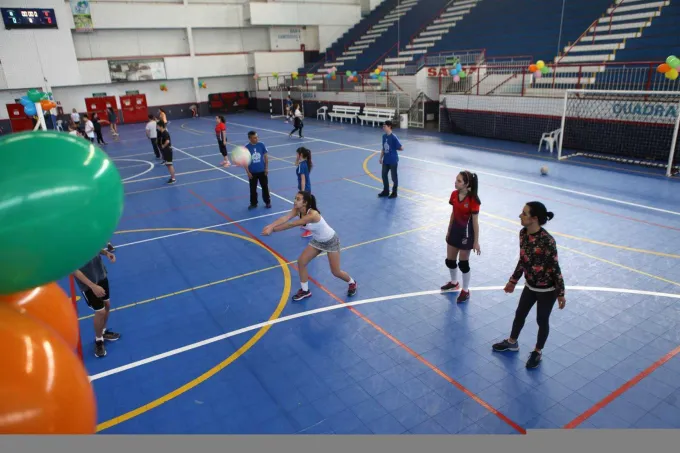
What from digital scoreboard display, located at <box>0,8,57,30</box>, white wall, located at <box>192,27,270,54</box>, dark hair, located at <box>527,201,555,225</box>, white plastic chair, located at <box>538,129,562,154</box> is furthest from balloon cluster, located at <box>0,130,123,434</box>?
white wall, located at <box>192,27,270,54</box>

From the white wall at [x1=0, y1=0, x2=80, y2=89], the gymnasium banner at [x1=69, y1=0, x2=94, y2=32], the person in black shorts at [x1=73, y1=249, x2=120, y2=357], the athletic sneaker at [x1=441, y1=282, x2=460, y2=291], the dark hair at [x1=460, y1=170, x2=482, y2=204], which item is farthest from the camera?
the gymnasium banner at [x1=69, y1=0, x2=94, y2=32]

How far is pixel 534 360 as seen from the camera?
18.0 ft

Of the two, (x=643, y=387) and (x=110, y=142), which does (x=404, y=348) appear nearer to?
(x=643, y=387)

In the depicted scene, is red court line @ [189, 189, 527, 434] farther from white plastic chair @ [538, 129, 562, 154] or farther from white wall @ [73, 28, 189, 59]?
white wall @ [73, 28, 189, 59]

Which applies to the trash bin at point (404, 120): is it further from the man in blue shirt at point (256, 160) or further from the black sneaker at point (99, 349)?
the black sneaker at point (99, 349)

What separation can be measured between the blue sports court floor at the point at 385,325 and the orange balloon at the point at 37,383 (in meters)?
2.80

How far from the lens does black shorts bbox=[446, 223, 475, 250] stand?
21.2 feet

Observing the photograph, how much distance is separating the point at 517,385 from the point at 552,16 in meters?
25.3

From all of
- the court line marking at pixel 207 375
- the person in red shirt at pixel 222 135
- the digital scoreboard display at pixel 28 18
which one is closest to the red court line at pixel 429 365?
the court line marking at pixel 207 375

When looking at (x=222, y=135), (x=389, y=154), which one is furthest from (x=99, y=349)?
(x=222, y=135)

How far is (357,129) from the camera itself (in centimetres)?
2630

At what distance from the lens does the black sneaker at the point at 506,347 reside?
580cm

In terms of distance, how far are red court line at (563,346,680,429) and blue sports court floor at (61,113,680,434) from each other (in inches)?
0.8

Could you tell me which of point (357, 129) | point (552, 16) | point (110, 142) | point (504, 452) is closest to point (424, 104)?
point (357, 129)
